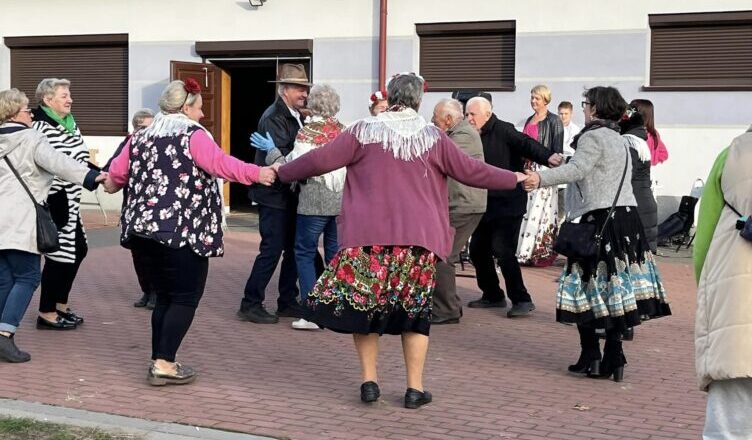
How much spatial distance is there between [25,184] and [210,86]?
1093cm

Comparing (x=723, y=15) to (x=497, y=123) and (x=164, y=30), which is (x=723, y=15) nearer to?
(x=497, y=123)

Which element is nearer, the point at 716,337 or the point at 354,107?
the point at 716,337

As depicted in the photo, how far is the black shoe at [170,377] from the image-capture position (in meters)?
6.63

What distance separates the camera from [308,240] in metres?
8.54

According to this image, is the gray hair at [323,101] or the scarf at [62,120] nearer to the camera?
the scarf at [62,120]

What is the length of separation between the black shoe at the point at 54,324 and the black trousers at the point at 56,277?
8cm

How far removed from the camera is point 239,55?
706 inches

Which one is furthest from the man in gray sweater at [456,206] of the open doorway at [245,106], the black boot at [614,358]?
the open doorway at [245,106]

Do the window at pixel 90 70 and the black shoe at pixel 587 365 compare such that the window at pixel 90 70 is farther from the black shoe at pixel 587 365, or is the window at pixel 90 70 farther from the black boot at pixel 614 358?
the black boot at pixel 614 358

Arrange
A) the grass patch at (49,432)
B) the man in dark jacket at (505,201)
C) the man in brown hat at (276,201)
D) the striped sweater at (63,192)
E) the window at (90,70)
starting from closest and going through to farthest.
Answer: the grass patch at (49,432), the striped sweater at (63,192), the man in brown hat at (276,201), the man in dark jacket at (505,201), the window at (90,70)

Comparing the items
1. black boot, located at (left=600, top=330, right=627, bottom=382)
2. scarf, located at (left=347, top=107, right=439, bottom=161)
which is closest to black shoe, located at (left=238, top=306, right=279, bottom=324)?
black boot, located at (left=600, top=330, right=627, bottom=382)

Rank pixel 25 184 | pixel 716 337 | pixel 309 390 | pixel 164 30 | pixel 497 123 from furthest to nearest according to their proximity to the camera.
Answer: pixel 164 30, pixel 497 123, pixel 25 184, pixel 309 390, pixel 716 337

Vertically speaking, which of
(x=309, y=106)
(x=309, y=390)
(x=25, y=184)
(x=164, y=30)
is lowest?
(x=309, y=390)

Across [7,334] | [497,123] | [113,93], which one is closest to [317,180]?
[497,123]
